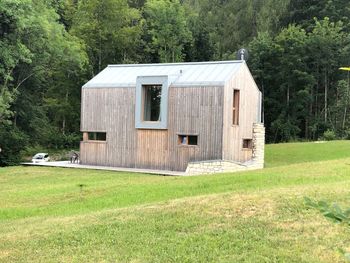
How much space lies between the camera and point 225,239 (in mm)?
5988

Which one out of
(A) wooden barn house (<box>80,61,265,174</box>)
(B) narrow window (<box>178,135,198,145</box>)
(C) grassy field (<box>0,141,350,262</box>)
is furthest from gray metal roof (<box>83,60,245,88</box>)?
(C) grassy field (<box>0,141,350,262</box>)

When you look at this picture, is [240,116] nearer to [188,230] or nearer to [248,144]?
[248,144]

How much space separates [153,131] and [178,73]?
9.25 ft

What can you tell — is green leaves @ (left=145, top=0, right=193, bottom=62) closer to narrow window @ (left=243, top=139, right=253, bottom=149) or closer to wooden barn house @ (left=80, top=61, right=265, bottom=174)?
wooden barn house @ (left=80, top=61, right=265, bottom=174)

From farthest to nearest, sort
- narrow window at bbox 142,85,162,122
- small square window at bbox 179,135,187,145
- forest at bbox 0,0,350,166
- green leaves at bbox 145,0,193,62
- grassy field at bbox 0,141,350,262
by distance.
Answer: green leaves at bbox 145,0,193,62
forest at bbox 0,0,350,166
narrow window at bbox 142,85,162,122
small square window at bbox 179,135,187,145
grassy field at bbox 0,141,350,262

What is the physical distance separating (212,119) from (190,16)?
81.0 feet

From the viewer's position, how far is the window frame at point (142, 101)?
Result: 67.7ft

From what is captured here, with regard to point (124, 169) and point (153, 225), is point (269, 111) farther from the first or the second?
point (153, 225)

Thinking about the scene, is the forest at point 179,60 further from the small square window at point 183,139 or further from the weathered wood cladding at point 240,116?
the small square window at point 183,139

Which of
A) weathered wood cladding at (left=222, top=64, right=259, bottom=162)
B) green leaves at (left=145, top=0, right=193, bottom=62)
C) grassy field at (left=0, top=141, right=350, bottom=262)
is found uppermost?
green leaves at (left=145, top=0, right=193, bottom=62)

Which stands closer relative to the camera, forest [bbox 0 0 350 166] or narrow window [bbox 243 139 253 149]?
narrow window [bbox 243 139 253 149]

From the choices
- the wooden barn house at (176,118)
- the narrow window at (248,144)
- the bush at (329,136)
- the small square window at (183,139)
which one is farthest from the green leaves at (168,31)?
the small square window at (183,139)

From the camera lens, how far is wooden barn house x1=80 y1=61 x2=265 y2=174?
19.7 metres

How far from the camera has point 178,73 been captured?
2159 centimetres
